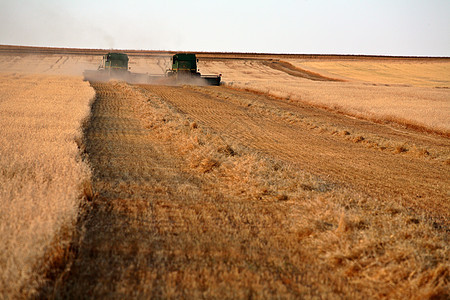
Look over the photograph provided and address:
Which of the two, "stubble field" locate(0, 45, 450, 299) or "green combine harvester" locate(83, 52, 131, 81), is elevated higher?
"green combine harvester" locate(83, 52, 131, 81)

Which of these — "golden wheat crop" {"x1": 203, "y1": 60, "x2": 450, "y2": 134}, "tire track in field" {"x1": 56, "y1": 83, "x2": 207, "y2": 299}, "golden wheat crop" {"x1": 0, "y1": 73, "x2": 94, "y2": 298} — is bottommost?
"tire track in field" {"x1": 56, "y1": 83, "x2": 207, "y2": 299}

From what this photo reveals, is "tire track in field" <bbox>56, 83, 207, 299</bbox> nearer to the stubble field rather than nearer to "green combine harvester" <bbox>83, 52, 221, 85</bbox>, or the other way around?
the stubble field

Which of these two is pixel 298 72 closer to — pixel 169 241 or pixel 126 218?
pixel 126 218

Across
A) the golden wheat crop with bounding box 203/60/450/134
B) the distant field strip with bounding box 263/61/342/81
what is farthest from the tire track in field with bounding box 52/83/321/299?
the distant field strip with bounding box 263/61/342/81

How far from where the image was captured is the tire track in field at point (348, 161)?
7652 mm

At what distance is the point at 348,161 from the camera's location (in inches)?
412

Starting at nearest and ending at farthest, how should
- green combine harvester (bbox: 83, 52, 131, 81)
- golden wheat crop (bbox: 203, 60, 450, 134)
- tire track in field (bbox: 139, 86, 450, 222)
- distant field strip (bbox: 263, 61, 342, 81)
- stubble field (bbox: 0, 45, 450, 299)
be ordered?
stubble field (bbox: 0, 45, 450, 299), tire track in field (bbox: 139, 86, 450, 222), golden wheat crop (bbox: 203, 60, 450, 134), green combine harvester (bbox: 83, 52, 131, 81), distant field strip (bbox: 263, 61, 342, 81)

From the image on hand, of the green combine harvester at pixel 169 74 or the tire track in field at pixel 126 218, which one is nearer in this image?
the tire track in field at pixel 126 218

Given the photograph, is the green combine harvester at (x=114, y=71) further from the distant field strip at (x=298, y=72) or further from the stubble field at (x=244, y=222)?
the distant field strip at (x=298, y=72)

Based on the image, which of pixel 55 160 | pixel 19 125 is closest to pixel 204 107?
pixel 19 125

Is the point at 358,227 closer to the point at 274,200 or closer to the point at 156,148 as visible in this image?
the point at 274,200

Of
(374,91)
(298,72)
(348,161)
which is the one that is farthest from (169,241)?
(298,72)

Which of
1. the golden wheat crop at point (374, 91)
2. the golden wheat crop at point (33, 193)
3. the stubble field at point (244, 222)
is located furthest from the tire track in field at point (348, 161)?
the golden wheat crop at point (33, 193)

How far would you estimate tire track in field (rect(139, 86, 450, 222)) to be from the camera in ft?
25.1
